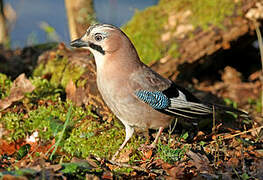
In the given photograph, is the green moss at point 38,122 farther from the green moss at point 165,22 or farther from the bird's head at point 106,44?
the green moss at point 165,22

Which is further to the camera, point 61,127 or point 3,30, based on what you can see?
point 3,30

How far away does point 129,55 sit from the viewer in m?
3.98

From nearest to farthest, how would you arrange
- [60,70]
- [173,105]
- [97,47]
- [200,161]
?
[200,161] < [97,47] < [173,105] < [60,70]

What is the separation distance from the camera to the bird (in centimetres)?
382

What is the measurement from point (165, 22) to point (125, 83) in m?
3.28

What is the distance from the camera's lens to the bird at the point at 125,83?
382cm

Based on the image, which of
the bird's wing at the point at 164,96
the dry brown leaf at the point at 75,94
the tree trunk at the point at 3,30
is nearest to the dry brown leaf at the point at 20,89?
the dry brown leaf at the point at 75,94

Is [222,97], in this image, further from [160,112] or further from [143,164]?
[143,164]

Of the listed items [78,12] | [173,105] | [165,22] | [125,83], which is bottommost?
[173,105]

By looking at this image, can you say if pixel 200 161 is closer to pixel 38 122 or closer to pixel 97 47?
pixel 97 47

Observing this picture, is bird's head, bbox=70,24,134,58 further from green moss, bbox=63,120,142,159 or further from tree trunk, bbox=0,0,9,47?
tree trunk, bbox=0,0,9,47

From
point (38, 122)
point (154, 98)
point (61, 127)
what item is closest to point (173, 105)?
point (154, 98)

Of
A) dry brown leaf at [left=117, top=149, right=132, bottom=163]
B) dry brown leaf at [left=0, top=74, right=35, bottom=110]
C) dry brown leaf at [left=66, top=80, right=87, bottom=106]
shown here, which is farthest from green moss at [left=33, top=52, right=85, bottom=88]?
dry brown leaf at [left=117, top=149, right=132, bottom=163]

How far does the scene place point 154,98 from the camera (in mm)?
3979
